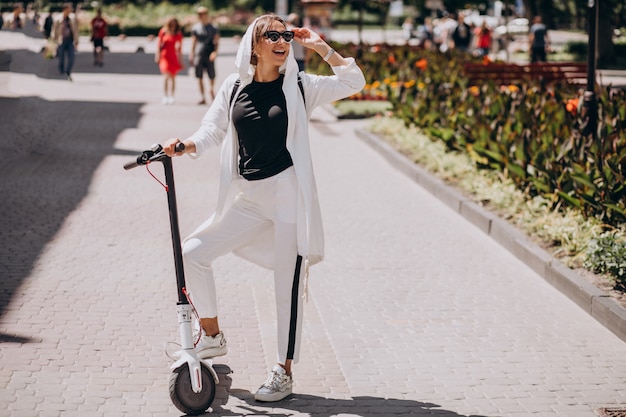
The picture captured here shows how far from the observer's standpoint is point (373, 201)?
11305 millimetres

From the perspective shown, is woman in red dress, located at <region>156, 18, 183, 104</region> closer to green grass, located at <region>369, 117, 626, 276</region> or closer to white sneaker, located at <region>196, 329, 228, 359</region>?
green grass, located at <region>369, 117, 626, 276</region>

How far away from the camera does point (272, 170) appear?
5.26 metres

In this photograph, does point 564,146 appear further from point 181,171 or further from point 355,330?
point 181,171

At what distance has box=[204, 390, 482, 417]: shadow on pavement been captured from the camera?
5.16 meters

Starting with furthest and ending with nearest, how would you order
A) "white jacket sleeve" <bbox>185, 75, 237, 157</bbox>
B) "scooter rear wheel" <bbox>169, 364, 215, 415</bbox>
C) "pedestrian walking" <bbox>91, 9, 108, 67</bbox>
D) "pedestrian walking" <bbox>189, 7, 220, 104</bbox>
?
1. "pedestrian walking" <bbox>91, 9, 108, 67</bbox>
2. "pedestrian walking" <bbox>189, 7, 220, 104</bbox>
3. "white jacket sleeve" <bbox>185, 75, 237, 157</bbox>
4. "scooter rear wheel" <bbox>169, 364, 215, 415</bbox>

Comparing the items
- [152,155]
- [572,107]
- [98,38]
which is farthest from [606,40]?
[152,155]

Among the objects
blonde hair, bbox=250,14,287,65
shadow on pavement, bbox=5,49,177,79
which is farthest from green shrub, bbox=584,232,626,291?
shadow on pavement, bbox=5,49,177,79

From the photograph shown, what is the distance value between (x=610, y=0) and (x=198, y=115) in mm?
21848

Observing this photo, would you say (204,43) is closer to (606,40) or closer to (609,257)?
(609,257)

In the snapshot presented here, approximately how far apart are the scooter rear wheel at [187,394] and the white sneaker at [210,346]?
441 millimetres

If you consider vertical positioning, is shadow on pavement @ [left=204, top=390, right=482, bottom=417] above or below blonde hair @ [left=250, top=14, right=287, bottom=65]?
below

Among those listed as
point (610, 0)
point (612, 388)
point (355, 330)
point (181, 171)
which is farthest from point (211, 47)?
point (610, 0)

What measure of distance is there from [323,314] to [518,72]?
43.7 ft

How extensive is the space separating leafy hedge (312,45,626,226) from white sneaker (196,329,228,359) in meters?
3.80
